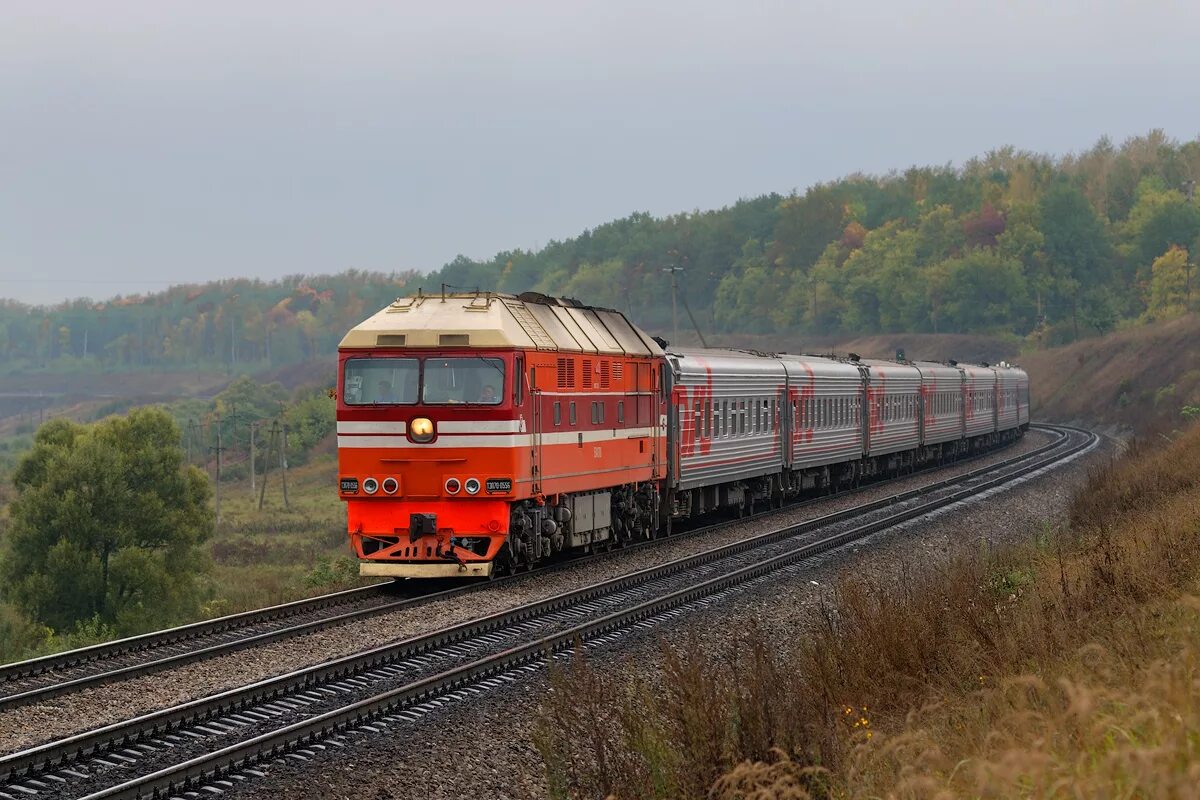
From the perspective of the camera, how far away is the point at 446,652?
14523mm

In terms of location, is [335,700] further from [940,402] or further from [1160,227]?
[1160,227]

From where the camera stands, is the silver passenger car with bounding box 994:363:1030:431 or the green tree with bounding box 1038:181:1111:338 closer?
the silver passenger car with bounding box 994:363:1030:431

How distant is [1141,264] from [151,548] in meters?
107

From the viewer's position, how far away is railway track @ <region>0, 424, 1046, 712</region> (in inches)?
508

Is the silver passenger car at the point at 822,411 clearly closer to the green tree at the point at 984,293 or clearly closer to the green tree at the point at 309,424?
the green tree at the point at 309,424

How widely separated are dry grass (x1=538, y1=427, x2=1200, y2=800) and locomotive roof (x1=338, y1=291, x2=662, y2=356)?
5.55 metres

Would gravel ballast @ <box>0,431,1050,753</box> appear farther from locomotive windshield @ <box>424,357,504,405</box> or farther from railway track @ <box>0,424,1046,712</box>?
locomotive windshield @ <box>424,357,504,405</box>

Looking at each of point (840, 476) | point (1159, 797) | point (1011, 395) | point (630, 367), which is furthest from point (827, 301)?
point (1159, 797)

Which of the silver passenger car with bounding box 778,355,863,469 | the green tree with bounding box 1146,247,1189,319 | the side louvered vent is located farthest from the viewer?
the green tree with bounding box 1146,247,1189,319

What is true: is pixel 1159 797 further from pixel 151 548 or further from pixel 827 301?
pixel 827 301

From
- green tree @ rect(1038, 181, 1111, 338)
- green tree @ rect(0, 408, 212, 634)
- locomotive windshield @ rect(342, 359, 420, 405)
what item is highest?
green tree @ rect(1038, 181, 1111, 338)

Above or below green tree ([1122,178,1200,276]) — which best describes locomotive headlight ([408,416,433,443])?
below

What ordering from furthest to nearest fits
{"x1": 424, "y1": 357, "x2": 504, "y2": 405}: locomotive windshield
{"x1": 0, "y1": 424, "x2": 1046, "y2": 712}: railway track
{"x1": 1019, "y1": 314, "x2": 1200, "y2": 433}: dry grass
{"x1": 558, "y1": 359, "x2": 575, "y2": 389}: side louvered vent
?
{"x1": 1019, "y1": 314, "x2": 1200, "y2": 433}: dry grass
{"x1": 558, "y1": 359, "x2": 575, "y2": 389}: side louvered vent
{"x1": 424, "y1": 357, "x2": 504, "y2": 405}: locomotive windshield
{"x1": 0, "y1": 424, "x2": 1046, "y2": 712}: railway track

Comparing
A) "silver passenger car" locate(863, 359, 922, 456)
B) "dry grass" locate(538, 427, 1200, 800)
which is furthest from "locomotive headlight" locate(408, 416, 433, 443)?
"silver passenger car" locate(863, 359, 922, 456)
